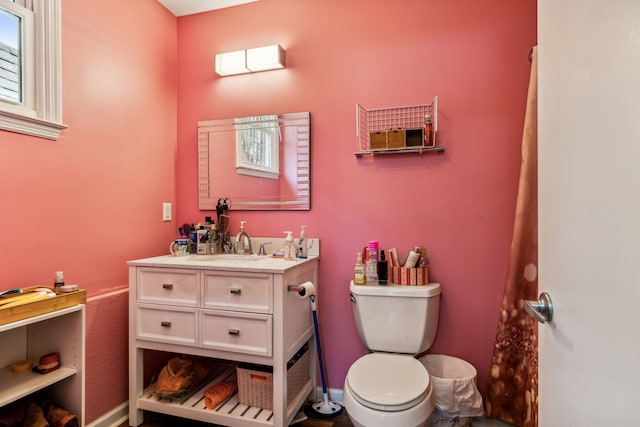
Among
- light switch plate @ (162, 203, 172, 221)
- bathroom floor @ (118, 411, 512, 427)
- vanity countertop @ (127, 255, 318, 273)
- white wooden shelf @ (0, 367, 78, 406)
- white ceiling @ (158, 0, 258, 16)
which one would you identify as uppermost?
white ceiling @ (158, 0, 258, 16)

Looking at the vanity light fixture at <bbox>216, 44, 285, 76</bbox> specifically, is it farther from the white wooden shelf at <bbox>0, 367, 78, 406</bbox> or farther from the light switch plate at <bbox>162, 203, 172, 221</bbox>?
the white wooden shelf at <bbox>0, 367, 78, 406</bbox>

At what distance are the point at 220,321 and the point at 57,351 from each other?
697mm

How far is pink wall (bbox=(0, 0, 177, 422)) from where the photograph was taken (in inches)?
59.9

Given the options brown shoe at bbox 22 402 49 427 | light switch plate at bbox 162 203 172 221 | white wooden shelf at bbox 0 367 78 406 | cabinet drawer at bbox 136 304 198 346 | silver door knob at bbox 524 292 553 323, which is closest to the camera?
silver door knob at bbox 524 292 553 323

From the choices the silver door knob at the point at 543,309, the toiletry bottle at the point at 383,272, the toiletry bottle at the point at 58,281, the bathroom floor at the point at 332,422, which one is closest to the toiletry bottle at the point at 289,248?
the toiletry bottle at the point at 383,272

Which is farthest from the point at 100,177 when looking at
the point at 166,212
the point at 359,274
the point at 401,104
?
the point at 401,104

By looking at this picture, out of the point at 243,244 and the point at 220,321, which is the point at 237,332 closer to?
the point at 220,321

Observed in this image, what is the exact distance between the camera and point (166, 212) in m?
2.32

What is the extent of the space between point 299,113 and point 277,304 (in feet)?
3.87

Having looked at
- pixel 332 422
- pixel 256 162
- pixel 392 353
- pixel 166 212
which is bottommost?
pixel 332 422

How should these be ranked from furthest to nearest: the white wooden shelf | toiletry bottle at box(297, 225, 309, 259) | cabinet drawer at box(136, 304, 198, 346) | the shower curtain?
toiletry bottle at box(297, 225, 309, 259)
cabinet drawer at box(136, 304, 198, 346)
the shower curtain
the white wooden shelf

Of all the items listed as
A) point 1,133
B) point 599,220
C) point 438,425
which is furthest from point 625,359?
point 1,133

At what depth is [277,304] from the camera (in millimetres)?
1637

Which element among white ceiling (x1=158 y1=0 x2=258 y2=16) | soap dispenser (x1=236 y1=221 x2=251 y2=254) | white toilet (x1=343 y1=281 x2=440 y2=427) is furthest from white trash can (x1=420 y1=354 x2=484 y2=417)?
white ceiling (x1=158 y1=0 x2=258 y2=16)
